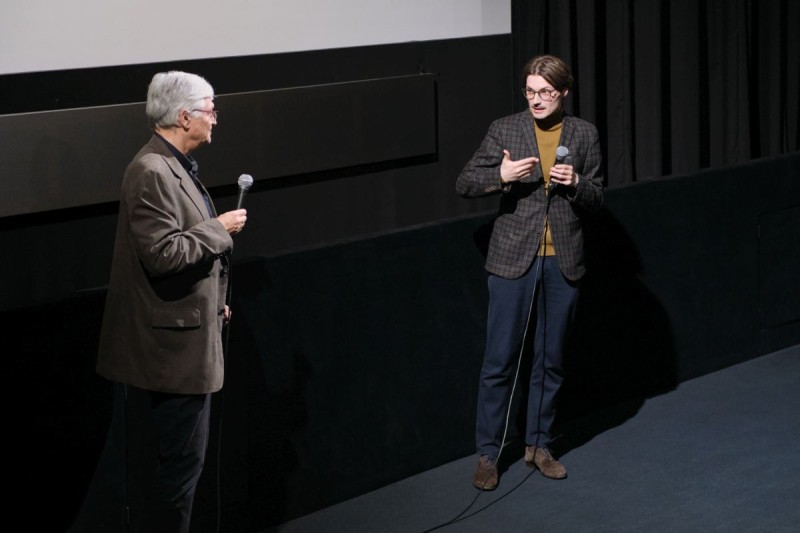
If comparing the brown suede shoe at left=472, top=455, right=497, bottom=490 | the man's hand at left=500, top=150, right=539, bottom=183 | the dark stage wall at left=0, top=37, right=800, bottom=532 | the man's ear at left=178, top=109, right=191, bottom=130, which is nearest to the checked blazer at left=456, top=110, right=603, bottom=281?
the man's hand at left=500, top=150, right=539, bottom=183

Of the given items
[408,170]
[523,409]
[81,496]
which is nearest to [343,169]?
[408,170]

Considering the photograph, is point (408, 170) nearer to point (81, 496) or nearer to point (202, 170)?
point (202, 170)

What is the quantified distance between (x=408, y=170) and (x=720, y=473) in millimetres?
2044

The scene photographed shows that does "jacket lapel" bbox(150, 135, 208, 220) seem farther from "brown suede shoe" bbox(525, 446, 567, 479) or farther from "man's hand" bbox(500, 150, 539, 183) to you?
"brown suede shoe" bbox(525, 446, 567, 479)

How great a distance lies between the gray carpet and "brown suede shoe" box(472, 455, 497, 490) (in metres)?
0.03

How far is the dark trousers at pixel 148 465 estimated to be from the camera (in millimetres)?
3318

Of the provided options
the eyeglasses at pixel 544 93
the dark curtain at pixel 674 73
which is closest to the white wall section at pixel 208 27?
the dark curtain at pixel 674 73

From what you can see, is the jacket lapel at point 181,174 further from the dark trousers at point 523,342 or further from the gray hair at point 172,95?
the dark trousers at point 523,342

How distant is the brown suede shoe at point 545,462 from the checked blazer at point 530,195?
71 centimetres

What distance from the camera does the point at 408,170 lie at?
5.73 meters

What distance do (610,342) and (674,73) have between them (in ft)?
5.83

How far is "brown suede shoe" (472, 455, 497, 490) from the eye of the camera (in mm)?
4395

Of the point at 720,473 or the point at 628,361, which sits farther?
the point at 628,361

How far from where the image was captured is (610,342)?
5.12 m
